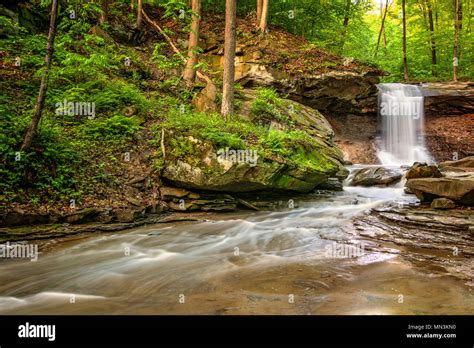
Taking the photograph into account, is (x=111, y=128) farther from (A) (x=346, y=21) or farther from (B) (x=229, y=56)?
(A) (x=346, y=21)

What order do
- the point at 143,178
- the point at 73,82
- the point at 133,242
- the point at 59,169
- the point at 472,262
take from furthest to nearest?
the point at 73,82 < the point at 143,178 < the point at 59,169 < the point at 133,242 < the point at 472,262

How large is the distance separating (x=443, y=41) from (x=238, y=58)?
48.7ft

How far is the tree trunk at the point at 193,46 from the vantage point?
505 inches

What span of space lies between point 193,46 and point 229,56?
9.20ft

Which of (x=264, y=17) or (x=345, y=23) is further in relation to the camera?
(x=345, y=23)

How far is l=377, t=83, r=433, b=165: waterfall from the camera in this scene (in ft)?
57.0

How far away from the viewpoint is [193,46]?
1267cm

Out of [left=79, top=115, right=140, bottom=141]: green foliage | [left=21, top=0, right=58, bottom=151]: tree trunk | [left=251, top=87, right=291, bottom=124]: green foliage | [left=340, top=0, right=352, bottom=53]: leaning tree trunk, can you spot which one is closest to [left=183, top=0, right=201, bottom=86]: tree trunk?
[left=251, top=87, right=291, bottom=124]: green foliage

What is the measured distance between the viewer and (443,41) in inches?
830

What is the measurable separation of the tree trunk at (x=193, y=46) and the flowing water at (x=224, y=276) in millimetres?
7726

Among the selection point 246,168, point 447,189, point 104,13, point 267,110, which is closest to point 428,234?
point 447,189

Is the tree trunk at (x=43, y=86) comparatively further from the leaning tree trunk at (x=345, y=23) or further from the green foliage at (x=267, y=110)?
the leaning tree trunk at (x=345, y=23)

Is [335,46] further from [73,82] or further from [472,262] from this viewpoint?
[472,262]

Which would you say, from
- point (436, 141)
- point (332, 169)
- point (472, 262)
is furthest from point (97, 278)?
point (436, 141)
